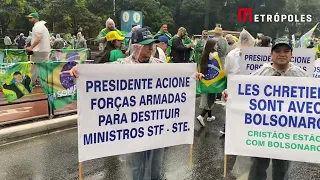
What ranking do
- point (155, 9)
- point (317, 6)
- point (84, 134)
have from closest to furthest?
point (84, 134)
point (155, 9)
point (317, 6)

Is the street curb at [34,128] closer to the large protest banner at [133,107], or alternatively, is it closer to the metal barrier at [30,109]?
the metal barrier at [30,109]

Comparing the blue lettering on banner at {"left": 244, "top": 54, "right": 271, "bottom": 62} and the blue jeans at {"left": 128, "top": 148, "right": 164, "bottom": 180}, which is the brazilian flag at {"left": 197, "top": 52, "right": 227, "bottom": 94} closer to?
the blue lettering on banner at {"left": 244, "top": 54, "right": 271, "bottom": 62}

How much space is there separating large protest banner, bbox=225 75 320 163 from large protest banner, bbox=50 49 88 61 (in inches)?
359

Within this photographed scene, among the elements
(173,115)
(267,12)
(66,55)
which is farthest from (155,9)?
(173,115)

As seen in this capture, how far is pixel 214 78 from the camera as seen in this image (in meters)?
7.41

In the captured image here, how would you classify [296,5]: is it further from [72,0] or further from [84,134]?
[84,134]

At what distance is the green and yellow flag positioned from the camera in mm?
6746

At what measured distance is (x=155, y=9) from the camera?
137 ft

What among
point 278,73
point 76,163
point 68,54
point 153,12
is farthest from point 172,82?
point 153,12

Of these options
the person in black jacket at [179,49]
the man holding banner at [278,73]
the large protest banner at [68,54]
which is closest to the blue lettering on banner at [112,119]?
the man holding banner at [278,73]

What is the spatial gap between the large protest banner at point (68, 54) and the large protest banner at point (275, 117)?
359 inches

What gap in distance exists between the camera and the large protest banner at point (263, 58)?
21.1 feet

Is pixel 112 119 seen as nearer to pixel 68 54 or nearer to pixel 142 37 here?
pixel 142 37

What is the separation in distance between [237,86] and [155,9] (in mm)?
39174
